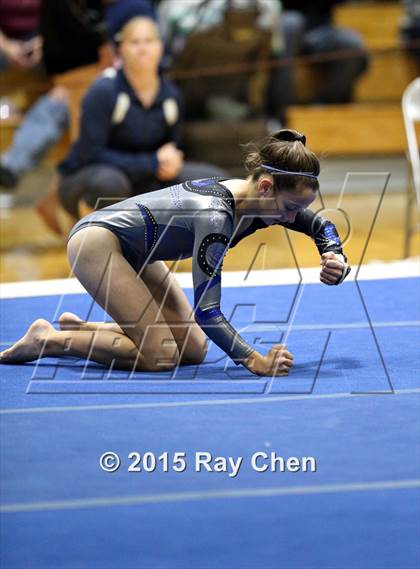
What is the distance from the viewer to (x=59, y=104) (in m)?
6.38

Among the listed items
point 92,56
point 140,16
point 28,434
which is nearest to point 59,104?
point 92,56

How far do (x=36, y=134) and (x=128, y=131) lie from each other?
1.12 meters

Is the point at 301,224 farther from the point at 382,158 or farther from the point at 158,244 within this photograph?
the point at 382,158

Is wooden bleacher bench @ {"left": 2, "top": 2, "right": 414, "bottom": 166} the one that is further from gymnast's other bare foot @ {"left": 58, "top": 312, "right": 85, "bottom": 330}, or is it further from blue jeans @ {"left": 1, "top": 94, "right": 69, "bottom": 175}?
gymnast's other bare foot @ {"left": 58, "top": 312, "right": 85, "bottom": 330}

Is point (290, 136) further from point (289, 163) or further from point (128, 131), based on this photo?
point (128, 131)

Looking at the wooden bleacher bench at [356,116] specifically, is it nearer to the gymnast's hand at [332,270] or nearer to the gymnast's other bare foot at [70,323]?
the gymnast's other bare foot at [70,323]

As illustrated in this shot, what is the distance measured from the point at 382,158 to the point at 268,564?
5.65 meters

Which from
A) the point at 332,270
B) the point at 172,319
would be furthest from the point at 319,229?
the point at 172,319

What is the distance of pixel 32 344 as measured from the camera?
130 inches

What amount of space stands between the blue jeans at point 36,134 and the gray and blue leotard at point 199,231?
3.08 m
